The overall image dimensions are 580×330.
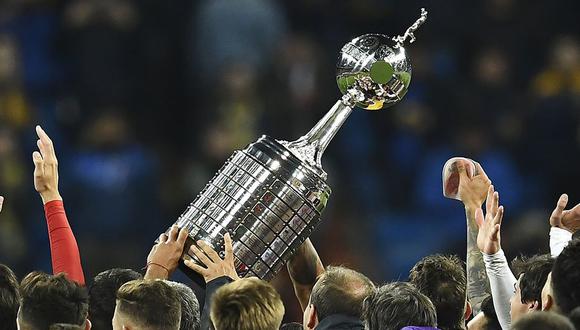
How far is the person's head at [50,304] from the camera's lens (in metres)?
3.73

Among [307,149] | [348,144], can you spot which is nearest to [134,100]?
[348,144]

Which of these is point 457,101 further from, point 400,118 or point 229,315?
point 229,315

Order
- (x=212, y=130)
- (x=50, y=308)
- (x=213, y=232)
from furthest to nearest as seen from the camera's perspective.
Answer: (x=212, y=130) → (x=213, y=232) → (x=50, y=308)

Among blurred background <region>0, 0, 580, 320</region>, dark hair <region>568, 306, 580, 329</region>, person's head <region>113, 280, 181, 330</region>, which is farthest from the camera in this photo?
blurred background <region>0, 0, 580, 320</region>

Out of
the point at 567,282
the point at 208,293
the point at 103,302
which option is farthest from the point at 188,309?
the point at 567,282

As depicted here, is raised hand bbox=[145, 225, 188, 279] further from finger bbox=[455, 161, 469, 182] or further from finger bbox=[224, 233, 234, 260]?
finger bbox=[455, 161, 469, 182]

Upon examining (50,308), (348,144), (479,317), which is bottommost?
(50,308)

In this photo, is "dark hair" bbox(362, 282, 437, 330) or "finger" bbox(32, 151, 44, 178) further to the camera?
"finger" bbox(32, 151, 44, 178)

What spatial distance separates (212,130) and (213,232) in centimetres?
396

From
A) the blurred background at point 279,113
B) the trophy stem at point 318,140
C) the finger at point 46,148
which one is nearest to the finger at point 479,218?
the trophy stem at point 318,140

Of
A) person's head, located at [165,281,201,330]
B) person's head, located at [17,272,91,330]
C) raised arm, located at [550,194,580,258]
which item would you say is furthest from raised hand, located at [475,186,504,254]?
person's head, located at [17,272,91,330]

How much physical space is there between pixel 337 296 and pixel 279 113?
12.6 ft

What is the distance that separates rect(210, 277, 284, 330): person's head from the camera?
11.1 ft

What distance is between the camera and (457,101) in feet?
27.0
